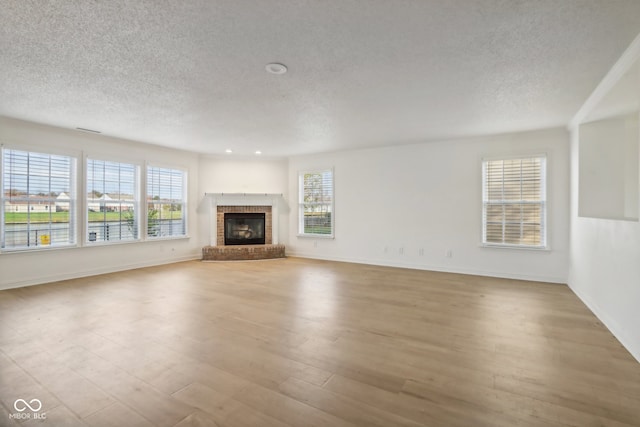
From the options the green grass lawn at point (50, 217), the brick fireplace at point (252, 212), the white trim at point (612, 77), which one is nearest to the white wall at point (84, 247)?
the green grass lawn at point (50, 217)

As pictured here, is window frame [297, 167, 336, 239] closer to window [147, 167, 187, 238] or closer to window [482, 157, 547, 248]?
window [147, 167, 187, 238]

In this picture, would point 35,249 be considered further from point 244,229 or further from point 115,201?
point 244,229

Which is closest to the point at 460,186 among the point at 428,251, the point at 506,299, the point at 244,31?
the point at 428,251

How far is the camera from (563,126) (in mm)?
4941

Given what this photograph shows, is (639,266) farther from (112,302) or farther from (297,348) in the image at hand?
(112,302)

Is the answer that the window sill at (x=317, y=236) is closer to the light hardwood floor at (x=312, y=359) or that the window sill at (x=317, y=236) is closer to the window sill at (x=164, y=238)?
the window sill at (x=164, y=238)

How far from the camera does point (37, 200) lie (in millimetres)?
4879

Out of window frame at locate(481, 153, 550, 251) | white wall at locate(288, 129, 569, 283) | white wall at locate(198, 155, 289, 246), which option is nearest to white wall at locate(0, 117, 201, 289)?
white wall at locate(198, 155, 289, 246)

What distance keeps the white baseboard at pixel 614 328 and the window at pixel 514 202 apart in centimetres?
145

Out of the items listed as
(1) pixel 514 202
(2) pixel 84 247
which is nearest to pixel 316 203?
(1) pixel 514 202

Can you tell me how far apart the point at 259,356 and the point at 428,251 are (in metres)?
4.56

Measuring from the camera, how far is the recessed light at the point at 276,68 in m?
2.82

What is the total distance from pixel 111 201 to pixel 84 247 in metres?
0.98

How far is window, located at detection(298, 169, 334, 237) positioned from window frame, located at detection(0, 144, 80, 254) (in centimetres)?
460
